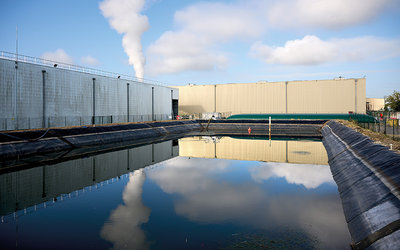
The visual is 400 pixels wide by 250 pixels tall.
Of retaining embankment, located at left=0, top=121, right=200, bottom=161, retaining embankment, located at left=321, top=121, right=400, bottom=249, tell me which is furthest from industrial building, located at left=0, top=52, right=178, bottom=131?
retaining embankment, located at left=321, top=121, right=400, bottom=249

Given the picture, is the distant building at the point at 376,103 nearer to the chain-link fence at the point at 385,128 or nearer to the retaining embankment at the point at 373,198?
the chain-link fence at the point at 385,128

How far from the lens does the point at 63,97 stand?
32.9 metres

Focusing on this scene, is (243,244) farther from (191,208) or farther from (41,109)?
(41,109)

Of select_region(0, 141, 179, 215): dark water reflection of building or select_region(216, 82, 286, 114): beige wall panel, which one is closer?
select_region(0, 141, 179, 215): dark water reflection of building

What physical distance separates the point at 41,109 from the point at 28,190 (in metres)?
20.4

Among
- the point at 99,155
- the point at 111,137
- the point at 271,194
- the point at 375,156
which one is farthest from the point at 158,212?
the point at 111,137

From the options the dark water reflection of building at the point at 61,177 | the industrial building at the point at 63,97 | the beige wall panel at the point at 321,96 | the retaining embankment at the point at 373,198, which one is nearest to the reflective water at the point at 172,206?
the dark water reflection of building at the point at 61,177

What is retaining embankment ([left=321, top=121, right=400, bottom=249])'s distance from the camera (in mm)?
6366

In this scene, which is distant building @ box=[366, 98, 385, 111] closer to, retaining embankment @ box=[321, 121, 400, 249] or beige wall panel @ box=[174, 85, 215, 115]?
beige wall panel @ box=[174, 85, 215, 115]

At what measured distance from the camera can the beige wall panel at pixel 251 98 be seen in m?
58.2

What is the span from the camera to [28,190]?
1264cm

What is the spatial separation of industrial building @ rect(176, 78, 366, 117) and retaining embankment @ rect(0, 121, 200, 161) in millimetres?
25596

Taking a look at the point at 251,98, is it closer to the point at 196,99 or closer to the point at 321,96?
the point at 196,99

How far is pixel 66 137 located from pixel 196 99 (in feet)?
141
